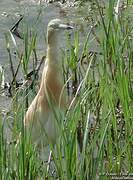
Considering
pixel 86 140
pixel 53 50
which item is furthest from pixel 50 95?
pixel 86 140

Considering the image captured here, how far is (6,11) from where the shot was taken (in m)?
7.14

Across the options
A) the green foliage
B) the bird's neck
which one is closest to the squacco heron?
the bird's neck

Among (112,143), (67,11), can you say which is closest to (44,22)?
(67,11)

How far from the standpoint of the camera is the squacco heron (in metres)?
4.02

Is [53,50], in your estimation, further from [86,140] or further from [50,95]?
[86,140]

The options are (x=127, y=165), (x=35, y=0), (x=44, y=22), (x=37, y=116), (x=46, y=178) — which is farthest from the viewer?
(x=35, y=0)

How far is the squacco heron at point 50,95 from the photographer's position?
4.02 m

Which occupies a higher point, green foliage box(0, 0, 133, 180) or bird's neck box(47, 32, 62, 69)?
bird's neck box(47, 32, 62, 69)

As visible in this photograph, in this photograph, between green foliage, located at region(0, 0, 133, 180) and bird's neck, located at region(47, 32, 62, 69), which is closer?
green foliage, located at region(0, 0, 133, 180)

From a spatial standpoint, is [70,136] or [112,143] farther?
[112,143]

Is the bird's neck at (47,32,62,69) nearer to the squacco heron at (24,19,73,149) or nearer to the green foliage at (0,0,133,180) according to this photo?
the squacco heron at (24,19,73,149)

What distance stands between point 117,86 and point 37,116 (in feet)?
1.64

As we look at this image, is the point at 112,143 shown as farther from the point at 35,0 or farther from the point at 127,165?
the point at 35,0

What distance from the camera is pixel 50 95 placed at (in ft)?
13.5
